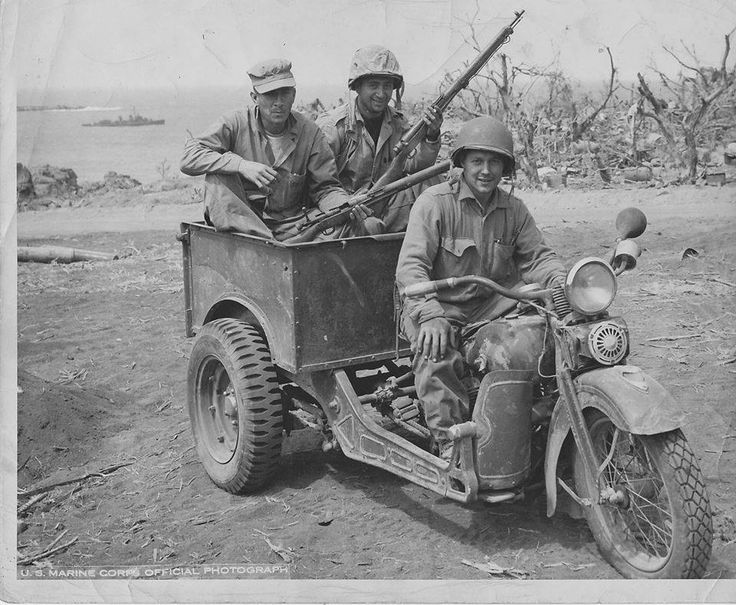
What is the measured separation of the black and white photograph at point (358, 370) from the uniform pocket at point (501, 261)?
1 centimetres

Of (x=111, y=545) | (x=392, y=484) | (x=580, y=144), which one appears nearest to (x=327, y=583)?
(x=392, y=484)

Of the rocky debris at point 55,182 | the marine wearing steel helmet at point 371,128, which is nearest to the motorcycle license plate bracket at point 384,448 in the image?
the marine wearing steel helmet at point 371,128

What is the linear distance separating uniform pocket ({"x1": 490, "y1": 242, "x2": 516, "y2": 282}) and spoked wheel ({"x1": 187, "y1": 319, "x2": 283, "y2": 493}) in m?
1.27

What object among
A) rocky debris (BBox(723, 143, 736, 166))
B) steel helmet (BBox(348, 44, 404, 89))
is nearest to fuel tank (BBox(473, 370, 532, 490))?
steel helmet (BBox(348, 44, 404, 89))

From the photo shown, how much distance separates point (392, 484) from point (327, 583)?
868 mm

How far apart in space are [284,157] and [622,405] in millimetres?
2476

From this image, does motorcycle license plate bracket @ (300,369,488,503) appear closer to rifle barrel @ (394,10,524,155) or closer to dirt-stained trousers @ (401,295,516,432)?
dirt-stained trousers @ (401,295,516,432)

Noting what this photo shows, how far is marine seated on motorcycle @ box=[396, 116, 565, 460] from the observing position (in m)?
4.30

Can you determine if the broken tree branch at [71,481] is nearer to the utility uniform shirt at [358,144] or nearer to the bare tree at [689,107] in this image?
the utility uniform shirt at [358,144]

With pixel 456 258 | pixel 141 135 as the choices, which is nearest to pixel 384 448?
pixel 456 258

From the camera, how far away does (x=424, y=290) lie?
3990 mm

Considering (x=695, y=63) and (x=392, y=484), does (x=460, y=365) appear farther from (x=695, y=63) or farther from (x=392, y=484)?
(x=695, y=63)

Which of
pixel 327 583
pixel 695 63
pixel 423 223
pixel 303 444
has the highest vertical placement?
pixel 695 63

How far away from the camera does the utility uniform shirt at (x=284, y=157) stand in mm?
5109
